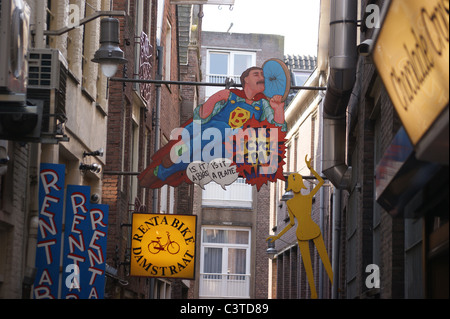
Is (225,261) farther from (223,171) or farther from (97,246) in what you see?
(97,246)

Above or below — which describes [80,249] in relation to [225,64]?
below

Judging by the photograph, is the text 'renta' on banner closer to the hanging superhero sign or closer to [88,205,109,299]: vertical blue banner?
[88,205,109,299]: vertical blue banner

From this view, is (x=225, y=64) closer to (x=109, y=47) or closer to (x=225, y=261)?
(x=225, y=261)

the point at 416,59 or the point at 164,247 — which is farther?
the point at 164,247

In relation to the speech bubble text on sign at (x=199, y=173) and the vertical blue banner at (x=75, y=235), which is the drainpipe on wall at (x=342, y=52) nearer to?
the speech bubble text on sign at (x=199, y=173)

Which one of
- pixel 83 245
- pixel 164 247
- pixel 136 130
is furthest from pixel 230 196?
pixel 83 245

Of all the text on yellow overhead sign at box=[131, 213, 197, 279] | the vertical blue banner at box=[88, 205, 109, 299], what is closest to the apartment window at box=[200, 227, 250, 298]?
the text on yellow overhead sign at box=[131, 213, 197, 279]

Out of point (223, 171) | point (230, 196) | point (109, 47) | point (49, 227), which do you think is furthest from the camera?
point (230, 196)

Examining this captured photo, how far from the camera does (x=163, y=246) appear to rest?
17.1 m

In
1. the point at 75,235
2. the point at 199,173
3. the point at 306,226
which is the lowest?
the point at 75,235

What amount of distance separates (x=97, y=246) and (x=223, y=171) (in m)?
2.30

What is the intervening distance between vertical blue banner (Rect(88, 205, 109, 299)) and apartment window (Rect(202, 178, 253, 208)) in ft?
96.7

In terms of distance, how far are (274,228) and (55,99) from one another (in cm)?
2492

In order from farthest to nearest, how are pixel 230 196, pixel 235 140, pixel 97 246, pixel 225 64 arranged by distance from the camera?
pixel 225 64, pixel 230 196, pixel 235 140, pixel 97 246
